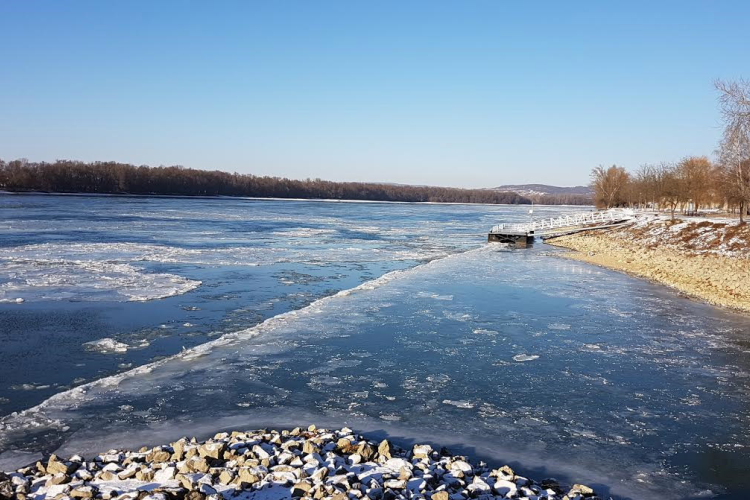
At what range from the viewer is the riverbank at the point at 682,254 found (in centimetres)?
2117

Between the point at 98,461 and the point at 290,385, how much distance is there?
142 inches

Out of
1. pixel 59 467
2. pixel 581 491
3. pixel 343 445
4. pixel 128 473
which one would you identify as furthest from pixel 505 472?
pixel 59 467

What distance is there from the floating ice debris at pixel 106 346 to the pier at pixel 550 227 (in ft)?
105

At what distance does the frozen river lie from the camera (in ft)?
24.4

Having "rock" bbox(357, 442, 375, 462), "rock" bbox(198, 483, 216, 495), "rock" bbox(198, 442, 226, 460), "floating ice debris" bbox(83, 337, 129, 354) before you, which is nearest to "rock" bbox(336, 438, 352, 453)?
"rock" bbox(357, 442, 375, 462)

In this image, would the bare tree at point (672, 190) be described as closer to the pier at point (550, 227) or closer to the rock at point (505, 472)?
the pier at point (550, 227)

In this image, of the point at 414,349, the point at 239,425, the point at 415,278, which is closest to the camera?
the point at 239,425

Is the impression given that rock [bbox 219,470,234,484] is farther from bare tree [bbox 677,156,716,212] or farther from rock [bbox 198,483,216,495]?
bare tree [bbox 677,156,716,212]

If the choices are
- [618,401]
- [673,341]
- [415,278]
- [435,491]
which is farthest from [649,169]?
[435,491]

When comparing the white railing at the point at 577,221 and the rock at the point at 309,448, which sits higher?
the white railing at the point at 577,221

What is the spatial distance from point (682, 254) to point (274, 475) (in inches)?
1250

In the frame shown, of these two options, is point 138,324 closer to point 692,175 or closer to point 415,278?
point 415,278

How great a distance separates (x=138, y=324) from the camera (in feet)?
43.8

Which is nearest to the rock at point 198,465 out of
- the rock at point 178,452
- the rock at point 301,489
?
the rock at point 178,452
